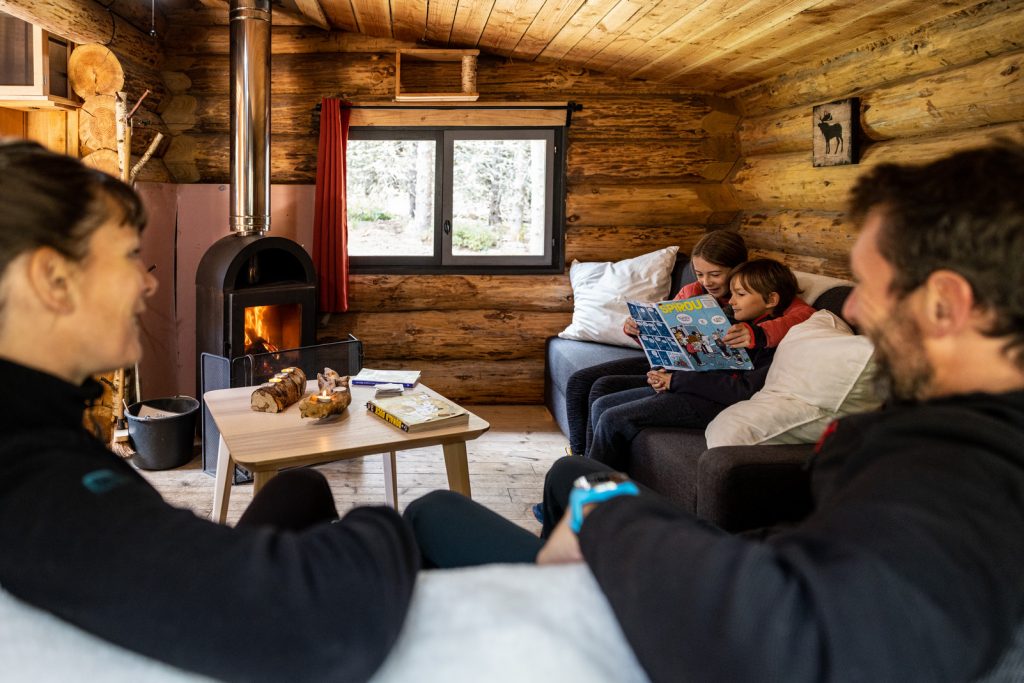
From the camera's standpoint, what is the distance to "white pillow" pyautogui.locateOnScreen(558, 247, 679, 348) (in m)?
4.35

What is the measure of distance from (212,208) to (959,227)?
14.3ft

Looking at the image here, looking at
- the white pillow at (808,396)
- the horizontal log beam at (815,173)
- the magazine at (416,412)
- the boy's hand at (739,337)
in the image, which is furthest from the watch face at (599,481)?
the boy's hand at (739,337)

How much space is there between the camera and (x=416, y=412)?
2492 mm

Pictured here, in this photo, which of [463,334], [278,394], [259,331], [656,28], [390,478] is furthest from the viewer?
[463,334]

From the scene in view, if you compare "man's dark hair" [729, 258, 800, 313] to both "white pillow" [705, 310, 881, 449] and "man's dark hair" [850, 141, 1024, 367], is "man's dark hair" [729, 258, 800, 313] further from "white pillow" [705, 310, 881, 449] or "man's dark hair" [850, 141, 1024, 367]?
"man's dark hair" [850, 141, 1024, 367]

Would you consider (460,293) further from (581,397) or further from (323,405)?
(323,405)

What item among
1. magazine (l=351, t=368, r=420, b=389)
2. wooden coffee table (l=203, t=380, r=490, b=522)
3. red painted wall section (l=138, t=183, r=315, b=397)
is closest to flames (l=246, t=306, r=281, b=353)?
red painted wall section (l=138, t=183, r=315, b=397)

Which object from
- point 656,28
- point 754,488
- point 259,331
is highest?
point 656,28

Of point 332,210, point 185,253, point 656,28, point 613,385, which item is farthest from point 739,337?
point 185,253

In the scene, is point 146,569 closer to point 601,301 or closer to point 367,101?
point 601,301

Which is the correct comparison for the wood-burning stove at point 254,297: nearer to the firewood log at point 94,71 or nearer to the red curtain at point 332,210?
the red curtain at point 332,210

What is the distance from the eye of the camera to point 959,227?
0.81 m

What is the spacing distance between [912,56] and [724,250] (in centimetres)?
99

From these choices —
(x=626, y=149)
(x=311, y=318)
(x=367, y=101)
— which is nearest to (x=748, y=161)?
(x=626, y=149)
